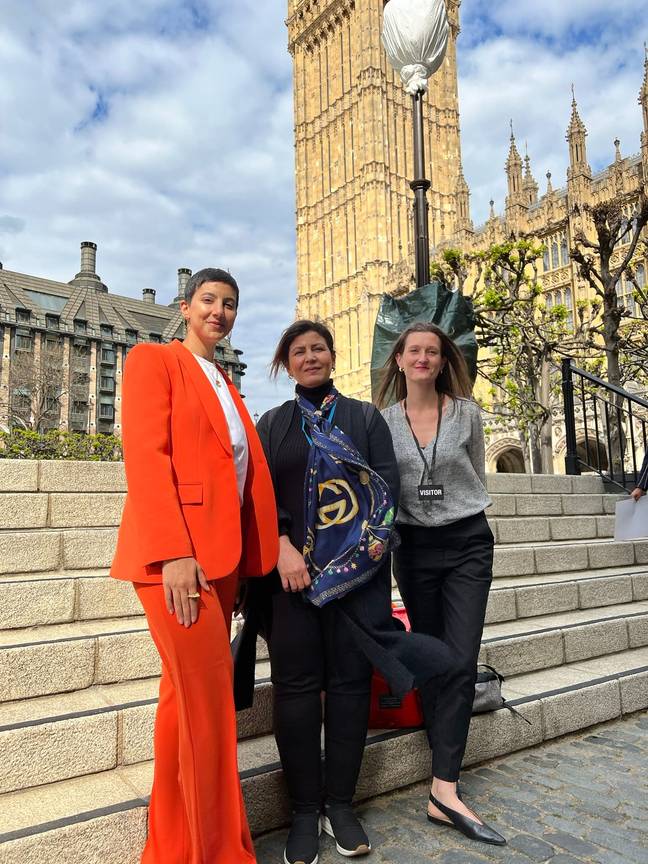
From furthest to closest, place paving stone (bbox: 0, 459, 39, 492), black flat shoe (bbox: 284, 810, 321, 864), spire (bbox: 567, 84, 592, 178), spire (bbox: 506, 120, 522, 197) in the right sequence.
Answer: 1. spire (bbox: 506, 120, 522, 197)
2. spire (bbox: 567, 84, 592, 178)
3. paving stone (bbox: 0, 459, 39, 492)
4. black flat shoe (bbox: 284, 810, 321, 864)

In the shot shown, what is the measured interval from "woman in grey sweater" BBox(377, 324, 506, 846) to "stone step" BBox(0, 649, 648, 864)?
27 cm

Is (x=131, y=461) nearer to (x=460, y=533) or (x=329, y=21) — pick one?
(x=460, y=533)

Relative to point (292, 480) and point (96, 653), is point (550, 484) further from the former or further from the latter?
point (96, 653)

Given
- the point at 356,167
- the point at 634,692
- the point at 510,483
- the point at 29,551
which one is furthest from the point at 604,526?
the point at 356,167

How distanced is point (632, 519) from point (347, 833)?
2509 mm

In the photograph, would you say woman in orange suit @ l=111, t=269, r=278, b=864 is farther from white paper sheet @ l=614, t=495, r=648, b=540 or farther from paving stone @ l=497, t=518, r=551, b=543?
paving stone @ l=497, t=518, r=551, b=543

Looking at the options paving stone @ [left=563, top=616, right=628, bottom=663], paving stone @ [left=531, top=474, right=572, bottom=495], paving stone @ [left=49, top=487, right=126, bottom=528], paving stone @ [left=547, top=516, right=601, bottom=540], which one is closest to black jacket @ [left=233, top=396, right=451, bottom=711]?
paving stone @ [left=563, top=616, right=628, bottom=663]

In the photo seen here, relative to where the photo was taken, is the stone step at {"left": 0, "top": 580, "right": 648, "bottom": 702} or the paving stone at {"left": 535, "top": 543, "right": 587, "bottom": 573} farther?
the paving stone at {"left": 535, "top": 543, "right": 587, "bottom": 573}

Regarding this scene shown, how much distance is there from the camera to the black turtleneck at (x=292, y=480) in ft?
7.46

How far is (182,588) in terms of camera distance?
68.6 inches

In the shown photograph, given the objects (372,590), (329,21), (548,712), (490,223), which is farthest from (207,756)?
(329,21)

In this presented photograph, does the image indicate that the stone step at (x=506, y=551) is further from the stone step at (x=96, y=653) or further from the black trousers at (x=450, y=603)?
the black trousers at (x=450, y=603)

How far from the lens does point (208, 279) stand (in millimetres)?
2047

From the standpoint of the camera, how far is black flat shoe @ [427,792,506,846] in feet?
7.48
